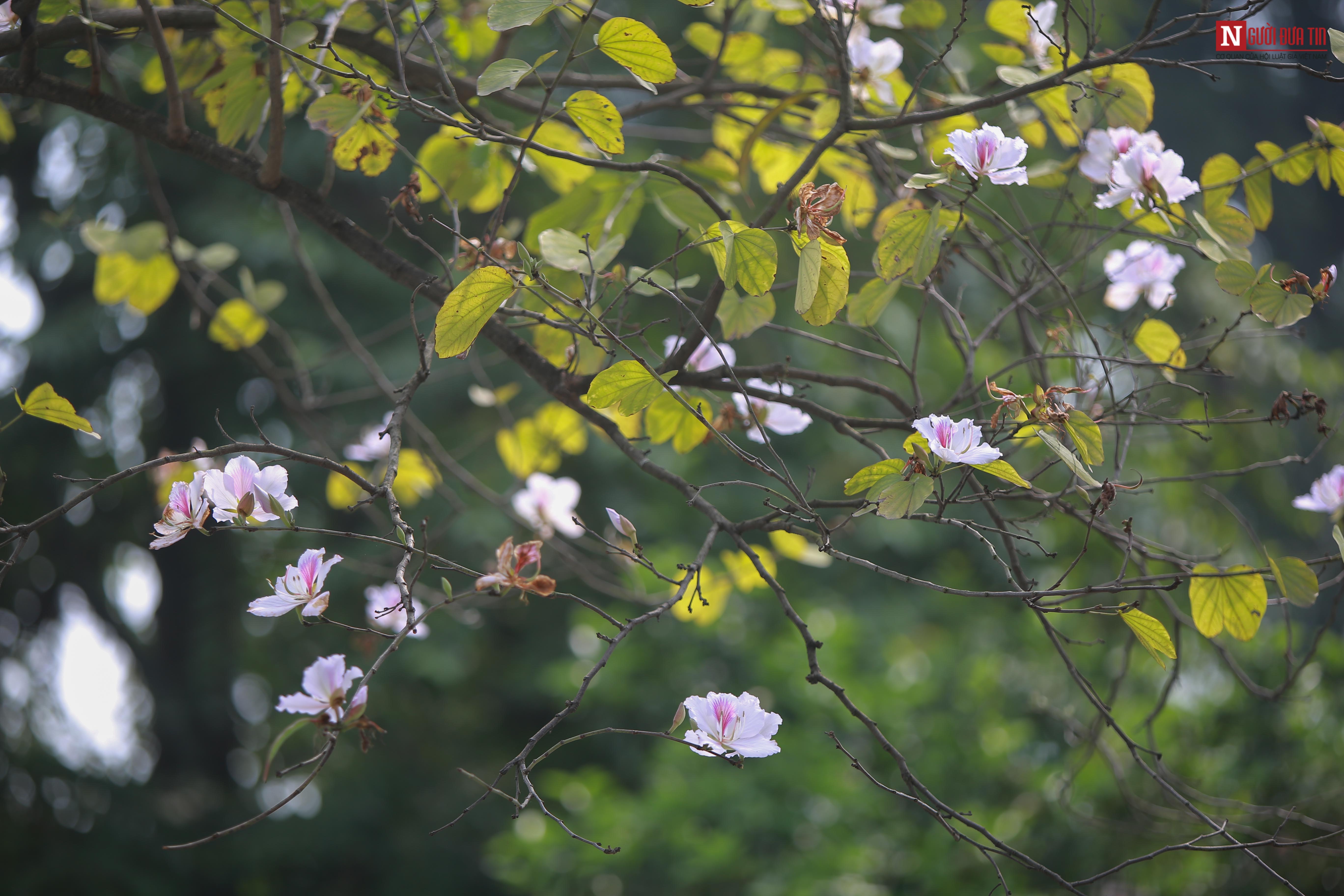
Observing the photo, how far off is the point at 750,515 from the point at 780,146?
248 centimetres

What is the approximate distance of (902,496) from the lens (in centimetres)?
64

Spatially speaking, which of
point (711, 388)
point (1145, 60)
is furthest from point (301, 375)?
point (1145, 60)

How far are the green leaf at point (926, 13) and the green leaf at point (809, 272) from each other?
0.65m

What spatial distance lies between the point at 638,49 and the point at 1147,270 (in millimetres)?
725

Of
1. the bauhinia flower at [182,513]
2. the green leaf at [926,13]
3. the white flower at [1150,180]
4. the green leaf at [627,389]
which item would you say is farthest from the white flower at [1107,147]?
the bauhinia flower at [182,513]

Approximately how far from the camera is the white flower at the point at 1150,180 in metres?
0.82

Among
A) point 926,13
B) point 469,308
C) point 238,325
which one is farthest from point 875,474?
point 238,325

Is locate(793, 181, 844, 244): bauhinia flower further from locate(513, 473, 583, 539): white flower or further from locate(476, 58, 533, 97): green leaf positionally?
locate(513, 473, 583, 539): white flower

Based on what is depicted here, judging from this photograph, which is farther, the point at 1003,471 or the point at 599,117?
the point at 599,117

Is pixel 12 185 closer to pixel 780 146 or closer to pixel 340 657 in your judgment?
pixel 780 146

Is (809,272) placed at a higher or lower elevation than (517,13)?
lower

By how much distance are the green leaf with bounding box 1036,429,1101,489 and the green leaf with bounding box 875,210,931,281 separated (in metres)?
0.19

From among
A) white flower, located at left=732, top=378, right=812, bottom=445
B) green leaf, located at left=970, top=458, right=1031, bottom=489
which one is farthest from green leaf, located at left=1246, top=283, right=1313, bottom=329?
white flower, located at left=732, top=378, right=812, bottom=445

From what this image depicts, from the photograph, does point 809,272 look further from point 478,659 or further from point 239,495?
point 478,659
